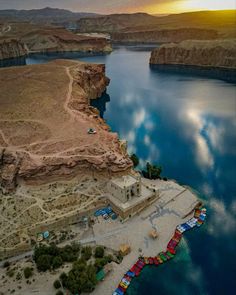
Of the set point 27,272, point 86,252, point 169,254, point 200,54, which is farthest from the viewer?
point 200,54

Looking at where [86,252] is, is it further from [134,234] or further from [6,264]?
[6,264]

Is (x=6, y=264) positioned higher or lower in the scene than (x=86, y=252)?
lower

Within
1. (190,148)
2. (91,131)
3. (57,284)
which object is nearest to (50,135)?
(91,131)

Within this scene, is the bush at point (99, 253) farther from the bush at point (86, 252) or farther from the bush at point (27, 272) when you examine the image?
the bush at point (27, 272)

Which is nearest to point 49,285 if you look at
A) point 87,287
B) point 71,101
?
point 87,287

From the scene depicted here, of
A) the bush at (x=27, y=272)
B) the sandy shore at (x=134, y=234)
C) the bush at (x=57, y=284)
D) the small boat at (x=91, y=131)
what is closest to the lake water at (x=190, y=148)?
the sandy shore at (x=134, y=234)
